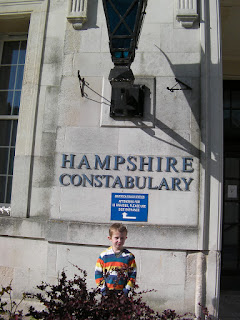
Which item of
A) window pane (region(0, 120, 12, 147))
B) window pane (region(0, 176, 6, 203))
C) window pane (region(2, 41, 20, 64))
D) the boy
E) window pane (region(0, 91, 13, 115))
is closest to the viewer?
the boy

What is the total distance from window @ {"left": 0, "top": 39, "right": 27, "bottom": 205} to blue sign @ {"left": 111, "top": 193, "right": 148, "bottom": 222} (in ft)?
7.20

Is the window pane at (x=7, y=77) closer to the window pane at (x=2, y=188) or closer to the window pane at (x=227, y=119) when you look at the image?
the window pane at (x=2, y=188)

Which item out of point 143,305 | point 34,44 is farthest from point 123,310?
point 34,44

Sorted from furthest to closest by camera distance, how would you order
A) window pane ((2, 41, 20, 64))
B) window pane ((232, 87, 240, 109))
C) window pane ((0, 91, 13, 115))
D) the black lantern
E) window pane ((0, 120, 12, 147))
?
window pane ((232, 87, 240, 109)), window pane ((2, 41, 20, 64)), window pane ((0, 91, 13, 115)), window pane ((0, 120, 12, 147)), the black lantern

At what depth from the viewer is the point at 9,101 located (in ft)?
19.5

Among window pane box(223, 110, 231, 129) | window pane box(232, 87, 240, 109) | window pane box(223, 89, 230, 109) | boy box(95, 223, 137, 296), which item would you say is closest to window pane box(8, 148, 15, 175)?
boy box(95, 223, 137, 296)

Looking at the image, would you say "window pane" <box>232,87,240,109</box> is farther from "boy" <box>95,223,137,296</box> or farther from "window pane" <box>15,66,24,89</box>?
"boy" <box>95,223,137,296</box>

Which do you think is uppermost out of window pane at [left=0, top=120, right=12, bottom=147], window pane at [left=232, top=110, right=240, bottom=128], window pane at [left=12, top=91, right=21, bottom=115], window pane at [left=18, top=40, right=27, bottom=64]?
window pane at [left=18, top=40, right=27, bottom=64]

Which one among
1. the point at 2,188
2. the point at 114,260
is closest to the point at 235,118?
the point at 114,260

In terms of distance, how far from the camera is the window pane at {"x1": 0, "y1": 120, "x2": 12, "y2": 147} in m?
5.81

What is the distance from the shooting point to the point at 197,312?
4.34 meters

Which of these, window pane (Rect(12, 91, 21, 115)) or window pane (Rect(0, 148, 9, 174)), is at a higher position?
window pane (Rect(12, 91, 21, 115))

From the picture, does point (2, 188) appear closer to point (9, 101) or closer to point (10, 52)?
point (9, 101)

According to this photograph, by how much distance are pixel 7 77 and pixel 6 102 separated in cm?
52
